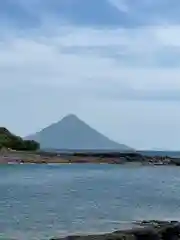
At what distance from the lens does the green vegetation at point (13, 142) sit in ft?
502

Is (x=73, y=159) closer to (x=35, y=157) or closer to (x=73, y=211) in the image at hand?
(x=35, y=157)

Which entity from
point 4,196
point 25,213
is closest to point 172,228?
point 25,213

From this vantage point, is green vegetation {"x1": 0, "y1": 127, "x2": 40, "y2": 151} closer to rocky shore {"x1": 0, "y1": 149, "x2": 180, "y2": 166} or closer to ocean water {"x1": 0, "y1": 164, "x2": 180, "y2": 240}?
rocky shore {"x1": 0, "y1": 149, "x2": 180, "y2": 166}

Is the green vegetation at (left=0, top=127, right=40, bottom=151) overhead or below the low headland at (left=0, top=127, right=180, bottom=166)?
overhead

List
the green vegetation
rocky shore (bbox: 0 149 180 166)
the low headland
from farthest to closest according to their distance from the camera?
1. the green vegetation
2. the low headland
3. rocky shore (bbox: 0 149 180 166)

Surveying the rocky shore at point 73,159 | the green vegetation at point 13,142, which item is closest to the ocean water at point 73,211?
the rocky shore at point 73,159

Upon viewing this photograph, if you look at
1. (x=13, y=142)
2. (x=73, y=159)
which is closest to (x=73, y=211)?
(x=13, y=142)

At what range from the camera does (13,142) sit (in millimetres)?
155125

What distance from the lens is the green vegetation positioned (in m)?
153

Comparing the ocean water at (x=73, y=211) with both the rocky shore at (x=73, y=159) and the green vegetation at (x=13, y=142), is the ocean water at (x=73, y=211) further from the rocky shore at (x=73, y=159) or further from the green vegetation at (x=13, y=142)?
the green vegetation at (x=13, y=142)

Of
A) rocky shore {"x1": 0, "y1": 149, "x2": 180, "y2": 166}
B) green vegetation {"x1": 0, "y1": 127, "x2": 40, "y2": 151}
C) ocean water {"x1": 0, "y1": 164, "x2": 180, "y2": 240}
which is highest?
green vegetation {"x1": 0, "y1": 127, "x2": 40, "y2": 151}

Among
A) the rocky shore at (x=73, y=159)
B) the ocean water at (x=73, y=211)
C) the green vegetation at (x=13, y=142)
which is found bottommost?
the ocean water at (x=73, y=211)

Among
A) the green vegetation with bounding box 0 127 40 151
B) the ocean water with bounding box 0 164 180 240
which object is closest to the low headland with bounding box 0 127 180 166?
the green vegetation with bounding box 0 127 40 151

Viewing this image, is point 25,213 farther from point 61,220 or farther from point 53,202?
point 53,202
